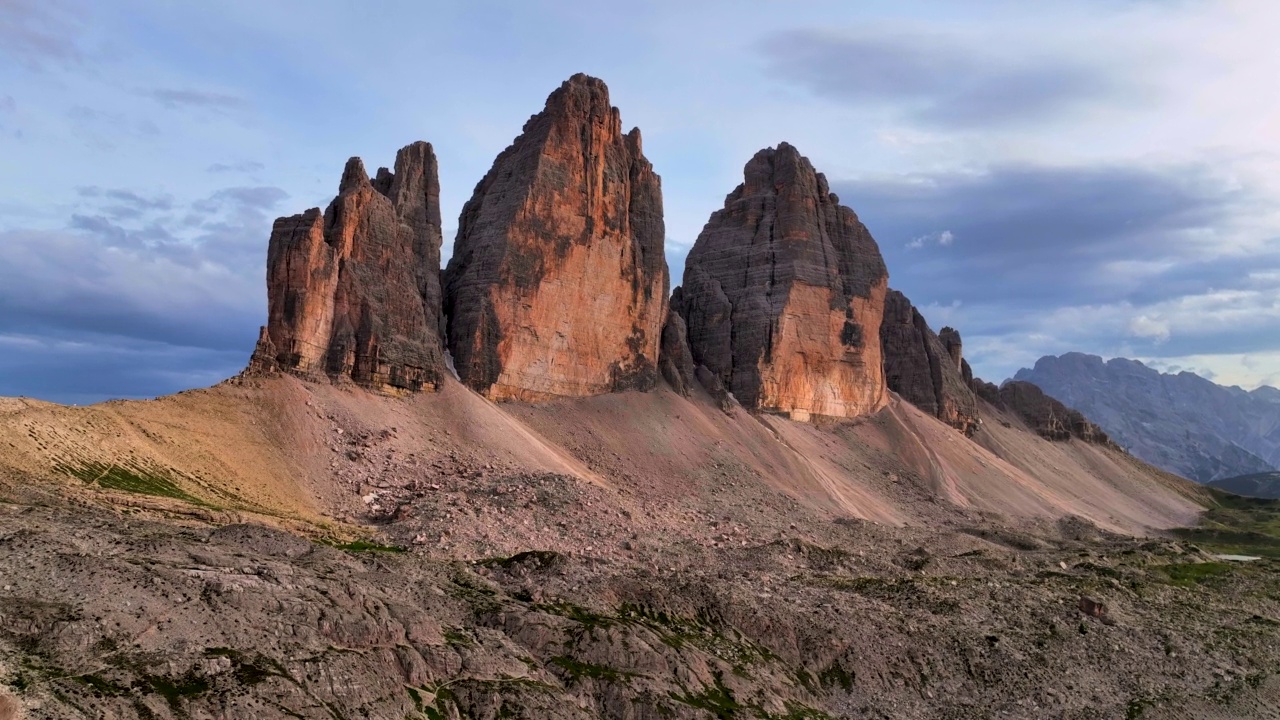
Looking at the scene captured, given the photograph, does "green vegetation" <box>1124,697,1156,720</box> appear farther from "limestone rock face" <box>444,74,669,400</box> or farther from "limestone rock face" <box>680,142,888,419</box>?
"limestone rock face" <box>680,142,888,419</box>

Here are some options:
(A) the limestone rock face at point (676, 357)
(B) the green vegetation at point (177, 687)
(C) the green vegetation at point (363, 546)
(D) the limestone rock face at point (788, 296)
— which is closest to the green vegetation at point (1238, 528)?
(D) the limestone rock face at point (788, 296)

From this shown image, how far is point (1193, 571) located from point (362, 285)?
57.7 metres

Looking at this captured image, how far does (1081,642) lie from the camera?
1485 inches

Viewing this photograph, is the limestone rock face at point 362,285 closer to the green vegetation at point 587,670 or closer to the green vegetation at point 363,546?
the green vegetation at point 363,546

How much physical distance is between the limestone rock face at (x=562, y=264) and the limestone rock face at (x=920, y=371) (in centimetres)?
4624

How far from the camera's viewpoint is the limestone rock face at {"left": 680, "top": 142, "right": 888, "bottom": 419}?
91625mm

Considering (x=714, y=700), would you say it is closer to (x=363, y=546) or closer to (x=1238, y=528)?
(x=363, y=546)

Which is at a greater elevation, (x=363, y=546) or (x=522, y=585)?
(x=363, y=546)

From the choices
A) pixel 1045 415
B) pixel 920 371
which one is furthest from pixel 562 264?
pixel 1045 415

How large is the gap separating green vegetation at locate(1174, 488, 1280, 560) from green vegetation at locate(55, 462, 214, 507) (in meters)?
91.4

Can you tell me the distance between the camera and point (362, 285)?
5925cm

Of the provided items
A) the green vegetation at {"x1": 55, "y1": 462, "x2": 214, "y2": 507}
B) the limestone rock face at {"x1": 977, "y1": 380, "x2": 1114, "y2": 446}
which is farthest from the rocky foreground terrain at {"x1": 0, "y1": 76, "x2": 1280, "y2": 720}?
the limestone rock face at {"x1": 977, "y1": 380, "x2": 1114, "y2": 446}

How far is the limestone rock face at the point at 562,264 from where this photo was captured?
7012 centimetres

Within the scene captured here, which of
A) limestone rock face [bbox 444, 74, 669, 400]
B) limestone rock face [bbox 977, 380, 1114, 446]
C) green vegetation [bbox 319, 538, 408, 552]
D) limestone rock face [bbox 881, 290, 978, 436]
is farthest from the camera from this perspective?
limestone rock face [bbox 977, 380, 1114, 446]
